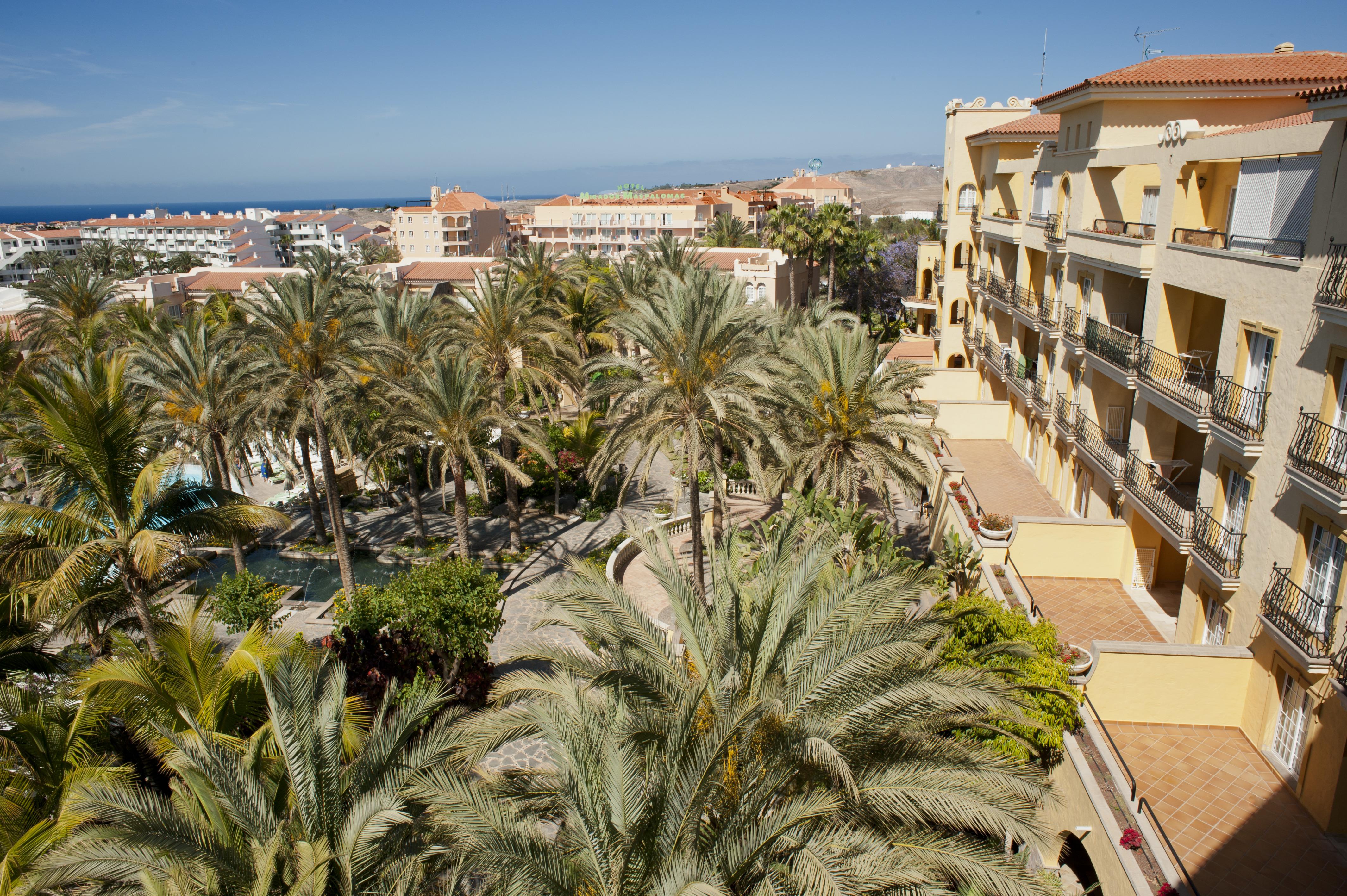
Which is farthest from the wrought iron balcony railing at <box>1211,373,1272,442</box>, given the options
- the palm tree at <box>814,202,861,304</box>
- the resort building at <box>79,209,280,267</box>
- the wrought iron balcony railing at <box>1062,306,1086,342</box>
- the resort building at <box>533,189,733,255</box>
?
the resort building at <box>79,209,280,267</box>

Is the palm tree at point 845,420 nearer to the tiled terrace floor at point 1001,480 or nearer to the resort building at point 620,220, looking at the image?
the tiled terrace floor at point 1001,480

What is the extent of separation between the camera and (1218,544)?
1387 centimetres

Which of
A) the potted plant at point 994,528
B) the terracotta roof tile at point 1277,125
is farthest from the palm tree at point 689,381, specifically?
the terracotta roof tile at point 1277,125

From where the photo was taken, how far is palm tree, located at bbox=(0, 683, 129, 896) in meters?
7.66

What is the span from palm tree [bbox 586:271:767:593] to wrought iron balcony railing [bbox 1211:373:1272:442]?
810 cm

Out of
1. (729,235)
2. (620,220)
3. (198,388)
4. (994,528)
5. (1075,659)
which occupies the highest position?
(620,220)

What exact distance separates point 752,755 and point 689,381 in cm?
1068

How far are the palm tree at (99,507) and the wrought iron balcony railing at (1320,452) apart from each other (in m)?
15.8

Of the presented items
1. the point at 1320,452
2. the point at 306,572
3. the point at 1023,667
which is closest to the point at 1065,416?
the point at 1320,452

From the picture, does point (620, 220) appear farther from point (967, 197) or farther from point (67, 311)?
point (67, 311)

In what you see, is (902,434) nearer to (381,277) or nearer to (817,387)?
(817,387)

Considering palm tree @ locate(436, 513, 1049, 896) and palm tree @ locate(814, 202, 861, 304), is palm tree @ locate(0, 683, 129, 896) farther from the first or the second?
palm tree @ locate(814, 202, 861, 304)

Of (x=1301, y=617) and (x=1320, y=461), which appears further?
(x=1301, y=617)

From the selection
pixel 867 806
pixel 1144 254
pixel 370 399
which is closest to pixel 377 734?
pixel 867 806
